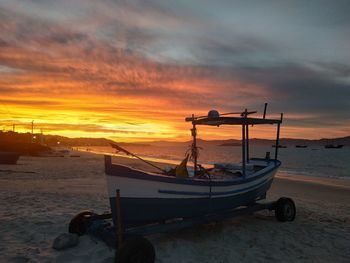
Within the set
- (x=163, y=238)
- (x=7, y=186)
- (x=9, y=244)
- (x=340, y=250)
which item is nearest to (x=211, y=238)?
(x=163, y=238)

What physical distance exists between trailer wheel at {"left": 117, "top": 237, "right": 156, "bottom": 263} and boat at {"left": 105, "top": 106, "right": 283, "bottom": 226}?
0.87 meters

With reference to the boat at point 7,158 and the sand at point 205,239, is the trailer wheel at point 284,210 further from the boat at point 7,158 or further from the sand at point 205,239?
the boat at point 7,158

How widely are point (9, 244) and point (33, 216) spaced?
215 centimetres

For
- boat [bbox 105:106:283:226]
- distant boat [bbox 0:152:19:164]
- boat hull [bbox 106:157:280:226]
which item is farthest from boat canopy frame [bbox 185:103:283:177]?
distant boat [bbox 0:152:19:164]

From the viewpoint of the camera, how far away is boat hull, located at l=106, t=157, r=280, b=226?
6227mm

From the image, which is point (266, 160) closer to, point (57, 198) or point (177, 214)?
point (177, 214)

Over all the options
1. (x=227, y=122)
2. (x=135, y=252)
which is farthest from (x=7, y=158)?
(x=135, y=252)

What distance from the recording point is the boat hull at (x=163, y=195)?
623 cm

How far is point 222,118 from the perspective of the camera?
9000 mm

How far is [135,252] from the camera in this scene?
5.59 metres

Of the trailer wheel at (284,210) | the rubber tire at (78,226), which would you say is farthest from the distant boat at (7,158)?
the trailer wheel at (284,210)

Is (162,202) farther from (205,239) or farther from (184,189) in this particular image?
(205,239)

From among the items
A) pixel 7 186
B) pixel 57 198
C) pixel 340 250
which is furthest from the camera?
pixel 7 186

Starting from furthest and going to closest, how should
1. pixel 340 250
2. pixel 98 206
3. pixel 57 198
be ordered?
pixel 57 198, pixel 98 206, pixel 340 250
